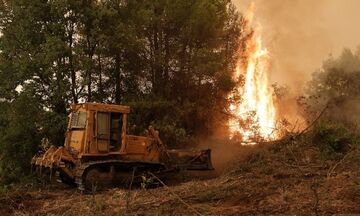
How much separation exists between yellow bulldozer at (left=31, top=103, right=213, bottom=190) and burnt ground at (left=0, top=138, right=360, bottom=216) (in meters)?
0.79

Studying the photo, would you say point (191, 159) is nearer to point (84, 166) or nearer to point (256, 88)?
point (84, 166)

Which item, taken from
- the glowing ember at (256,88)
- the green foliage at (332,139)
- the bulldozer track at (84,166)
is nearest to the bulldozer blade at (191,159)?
the bulldozer track at (84,166)

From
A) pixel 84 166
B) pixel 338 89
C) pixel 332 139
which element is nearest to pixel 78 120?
pixel 84 166

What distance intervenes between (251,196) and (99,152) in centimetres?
719

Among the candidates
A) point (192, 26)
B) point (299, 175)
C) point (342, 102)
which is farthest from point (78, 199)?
point (342, 102)

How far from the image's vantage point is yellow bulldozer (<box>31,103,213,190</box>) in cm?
1678

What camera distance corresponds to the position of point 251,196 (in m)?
12.0

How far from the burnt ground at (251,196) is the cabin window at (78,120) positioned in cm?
237

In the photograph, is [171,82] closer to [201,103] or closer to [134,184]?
[201,103]

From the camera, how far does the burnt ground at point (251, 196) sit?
34.3ft

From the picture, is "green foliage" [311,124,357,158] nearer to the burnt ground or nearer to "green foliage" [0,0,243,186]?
the burnt ground

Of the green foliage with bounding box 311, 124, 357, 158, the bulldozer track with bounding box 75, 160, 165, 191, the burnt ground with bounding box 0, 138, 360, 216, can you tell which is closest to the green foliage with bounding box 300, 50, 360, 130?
the green foliage with bounding box 311, 124, 357, 158

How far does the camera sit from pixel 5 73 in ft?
76.9

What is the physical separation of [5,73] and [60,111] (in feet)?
10.4
